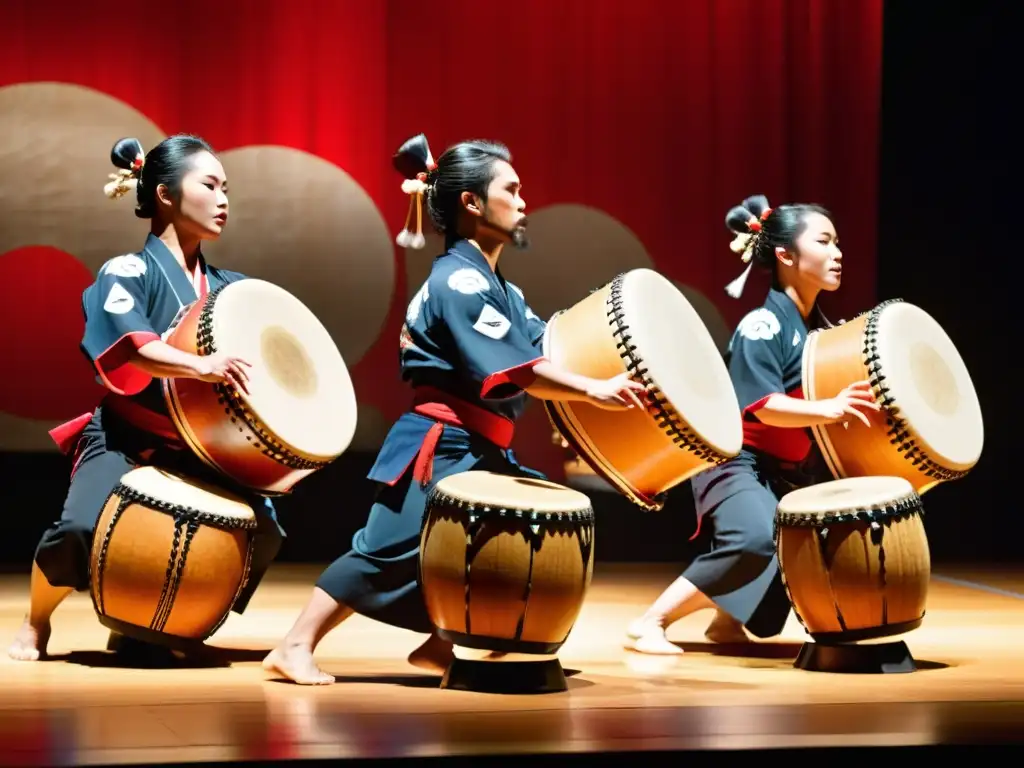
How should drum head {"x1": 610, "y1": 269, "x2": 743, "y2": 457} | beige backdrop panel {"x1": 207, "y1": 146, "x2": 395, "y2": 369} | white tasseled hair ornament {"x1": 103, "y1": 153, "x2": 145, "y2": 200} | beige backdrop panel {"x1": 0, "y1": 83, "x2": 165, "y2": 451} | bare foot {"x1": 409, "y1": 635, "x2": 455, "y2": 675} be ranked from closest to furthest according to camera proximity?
drum head {"x1": 610, "y1": 269, "x2": 743, "y2": 457}, bare foot {"x1": 409, "y1": 635, "x2": 455, "y2": 675}, white tasseled hair ornament {"x1": 103, "y1": 153, "x2": 145, "y2": 200}, beige backdrop panel {"x1": 0, "y1": 83, "x2": 165, "y2": 451}, beige backdrop panel {"x1": 207, "y1": 146, "x2": 395, "y2": 369}

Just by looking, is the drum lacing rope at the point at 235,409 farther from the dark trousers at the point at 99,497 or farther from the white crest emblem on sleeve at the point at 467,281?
the white crest emblem on sleeve at the point at 467,281

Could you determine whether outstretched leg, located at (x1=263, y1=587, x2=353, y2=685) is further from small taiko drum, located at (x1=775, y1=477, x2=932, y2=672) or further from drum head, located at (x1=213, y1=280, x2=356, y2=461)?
small taiko drum, located at (x1=775, y1=477, x2=932, y2=672)

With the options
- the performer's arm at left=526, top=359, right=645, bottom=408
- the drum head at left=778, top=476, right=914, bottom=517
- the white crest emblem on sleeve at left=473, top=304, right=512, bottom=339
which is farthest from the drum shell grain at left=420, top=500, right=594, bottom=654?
the drum head at left=778, top=476, right=914, bottom=517

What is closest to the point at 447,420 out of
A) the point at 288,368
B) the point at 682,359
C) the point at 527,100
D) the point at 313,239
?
the point at 288,368

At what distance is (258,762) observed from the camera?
217 cm

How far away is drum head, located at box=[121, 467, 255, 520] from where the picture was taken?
3117mm

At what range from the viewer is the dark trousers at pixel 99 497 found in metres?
3.23

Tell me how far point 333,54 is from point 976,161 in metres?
2.57

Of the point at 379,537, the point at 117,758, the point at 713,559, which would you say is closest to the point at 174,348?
the point at 379,537

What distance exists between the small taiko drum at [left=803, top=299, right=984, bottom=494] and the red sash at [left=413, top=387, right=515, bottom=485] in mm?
827

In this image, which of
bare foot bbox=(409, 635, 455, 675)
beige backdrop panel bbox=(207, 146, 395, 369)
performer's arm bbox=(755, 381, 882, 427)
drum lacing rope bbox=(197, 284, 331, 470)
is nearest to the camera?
drum lacing rope bbox=(197, 284, 331, 470)

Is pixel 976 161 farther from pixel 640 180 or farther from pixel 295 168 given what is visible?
pixel 295 168

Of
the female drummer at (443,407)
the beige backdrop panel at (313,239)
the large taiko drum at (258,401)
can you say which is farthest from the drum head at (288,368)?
the beige backdrop panel at (313,239)

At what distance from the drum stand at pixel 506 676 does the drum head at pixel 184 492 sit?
1.89 ft
